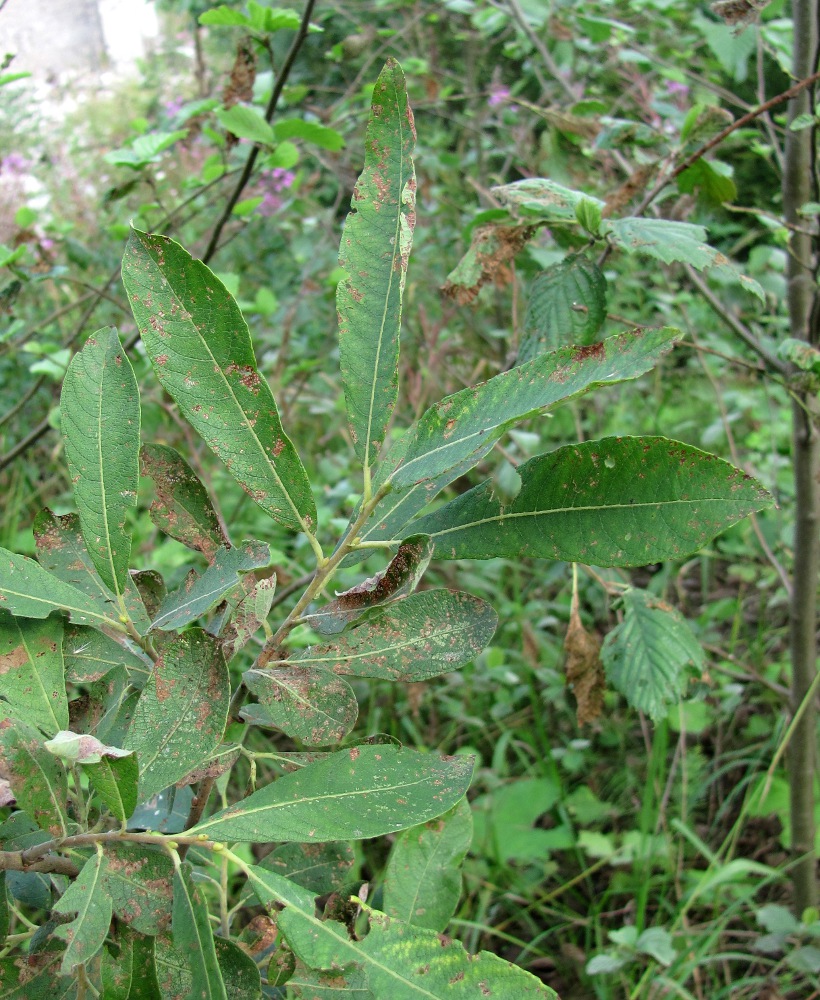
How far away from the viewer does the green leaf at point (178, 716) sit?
0.52 metres

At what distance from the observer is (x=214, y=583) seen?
57 cm

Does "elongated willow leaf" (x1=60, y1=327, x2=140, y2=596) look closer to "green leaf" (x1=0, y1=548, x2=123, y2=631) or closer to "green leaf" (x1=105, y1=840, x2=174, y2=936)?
"green leaf" (x1=0, y1=548, x2=123, y2=631)

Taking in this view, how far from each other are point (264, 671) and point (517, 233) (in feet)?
2.19

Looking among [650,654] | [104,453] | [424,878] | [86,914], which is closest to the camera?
[86,914]

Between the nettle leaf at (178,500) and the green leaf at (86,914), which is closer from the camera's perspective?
the green leaf at (86,914)

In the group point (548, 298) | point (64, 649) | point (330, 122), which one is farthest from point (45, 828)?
point (330, 122)

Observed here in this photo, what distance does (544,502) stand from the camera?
0.54m

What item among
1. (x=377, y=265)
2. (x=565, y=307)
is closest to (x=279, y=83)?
(x=565, y=307)

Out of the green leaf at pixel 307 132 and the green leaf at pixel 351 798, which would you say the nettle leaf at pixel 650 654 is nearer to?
the green leaf at pixel 351 798

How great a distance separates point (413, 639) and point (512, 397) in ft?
0.56

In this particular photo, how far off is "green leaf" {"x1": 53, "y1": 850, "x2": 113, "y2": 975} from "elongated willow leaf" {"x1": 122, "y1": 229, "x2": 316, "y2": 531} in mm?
233

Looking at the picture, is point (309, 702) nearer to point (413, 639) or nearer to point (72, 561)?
point (413, 639)

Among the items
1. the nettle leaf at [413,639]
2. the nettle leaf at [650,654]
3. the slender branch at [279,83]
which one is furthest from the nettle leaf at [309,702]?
the slender branch at [279,83]

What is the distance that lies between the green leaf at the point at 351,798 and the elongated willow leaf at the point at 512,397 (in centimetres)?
17
